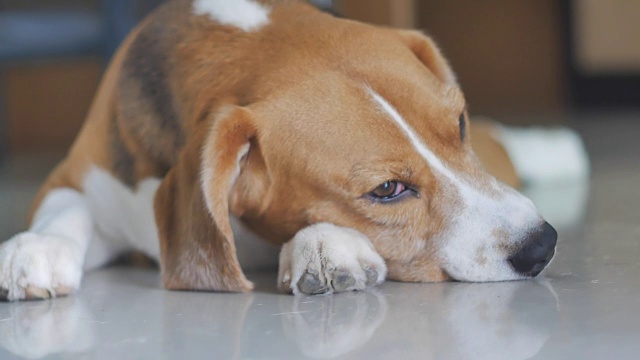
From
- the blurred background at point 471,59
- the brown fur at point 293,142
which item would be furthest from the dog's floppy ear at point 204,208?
the blurred background at point 471,59

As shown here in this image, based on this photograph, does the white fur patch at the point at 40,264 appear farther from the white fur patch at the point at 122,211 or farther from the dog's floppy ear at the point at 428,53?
the dog's floppy ear at the point at 428,53

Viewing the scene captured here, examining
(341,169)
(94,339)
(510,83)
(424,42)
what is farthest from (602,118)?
(94,339)

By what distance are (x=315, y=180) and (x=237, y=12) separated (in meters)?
0.47

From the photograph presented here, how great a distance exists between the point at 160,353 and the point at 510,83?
20.0ft

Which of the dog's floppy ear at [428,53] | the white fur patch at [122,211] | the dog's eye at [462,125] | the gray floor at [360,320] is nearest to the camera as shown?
the gray floor at [360,320]

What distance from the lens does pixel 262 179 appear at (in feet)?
6.57

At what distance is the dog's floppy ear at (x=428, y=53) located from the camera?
7.71 ft

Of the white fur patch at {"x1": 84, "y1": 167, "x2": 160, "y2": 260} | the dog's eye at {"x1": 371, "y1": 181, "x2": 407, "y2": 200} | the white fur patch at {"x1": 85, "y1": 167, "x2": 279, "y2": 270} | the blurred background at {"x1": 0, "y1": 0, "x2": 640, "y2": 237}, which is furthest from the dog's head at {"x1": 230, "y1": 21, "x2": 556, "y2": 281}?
the blurred background at {"x1": 0, "y1": 0, "x2": 640, "y2": 237}

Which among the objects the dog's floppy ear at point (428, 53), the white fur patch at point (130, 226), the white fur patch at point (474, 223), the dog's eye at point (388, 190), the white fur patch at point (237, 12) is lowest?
the white fur patch at point (130, 226)

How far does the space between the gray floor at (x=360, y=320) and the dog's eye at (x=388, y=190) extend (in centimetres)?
17

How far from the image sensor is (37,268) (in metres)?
1.99

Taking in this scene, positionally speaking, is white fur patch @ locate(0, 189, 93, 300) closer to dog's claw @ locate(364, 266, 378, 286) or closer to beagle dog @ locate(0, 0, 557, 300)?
beagle dog @ locate(0, 0, 557, 300)

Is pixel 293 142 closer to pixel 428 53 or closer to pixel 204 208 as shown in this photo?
pixel 204 208

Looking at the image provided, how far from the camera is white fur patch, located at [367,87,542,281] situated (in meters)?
1.91
